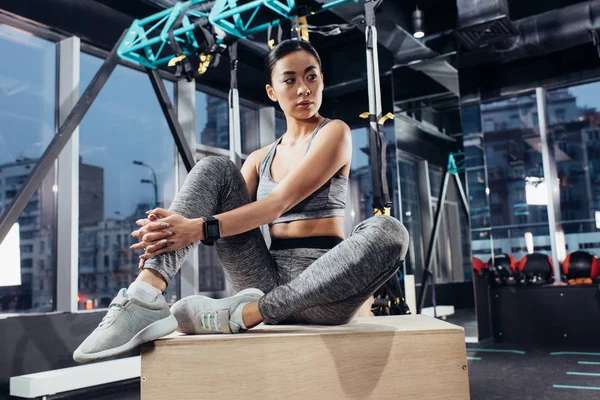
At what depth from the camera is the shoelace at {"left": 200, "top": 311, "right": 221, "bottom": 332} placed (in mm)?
1294

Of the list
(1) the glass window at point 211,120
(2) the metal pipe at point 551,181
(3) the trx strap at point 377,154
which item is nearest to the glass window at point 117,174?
(1) the glass window at point 211,120

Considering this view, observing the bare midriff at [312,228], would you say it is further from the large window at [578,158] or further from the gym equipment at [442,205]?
the large window at [578,158]

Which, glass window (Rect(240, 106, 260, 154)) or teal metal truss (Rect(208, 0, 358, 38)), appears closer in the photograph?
teal metal truss (Rect(208, 0, 358, 38))

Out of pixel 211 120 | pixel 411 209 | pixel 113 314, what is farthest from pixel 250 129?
pixel 113 314

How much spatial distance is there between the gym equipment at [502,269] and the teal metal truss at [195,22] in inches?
121

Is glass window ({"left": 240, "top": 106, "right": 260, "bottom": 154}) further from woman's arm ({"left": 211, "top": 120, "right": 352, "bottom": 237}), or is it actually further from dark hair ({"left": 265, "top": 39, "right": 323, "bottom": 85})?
woman's arm ({"left": 211, "top": 120, "right": 352, "bottom": 237})

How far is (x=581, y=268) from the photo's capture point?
484cm

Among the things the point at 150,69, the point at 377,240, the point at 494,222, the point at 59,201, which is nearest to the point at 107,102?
the point at 150,69

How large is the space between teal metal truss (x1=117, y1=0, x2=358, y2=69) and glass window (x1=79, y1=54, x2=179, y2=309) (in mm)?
607

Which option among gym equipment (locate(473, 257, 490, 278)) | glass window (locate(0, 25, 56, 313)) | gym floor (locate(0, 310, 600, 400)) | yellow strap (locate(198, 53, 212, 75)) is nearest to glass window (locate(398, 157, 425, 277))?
gym equipment (locate(473, 257, 490, 278))

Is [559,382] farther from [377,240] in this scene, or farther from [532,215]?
[532,215]

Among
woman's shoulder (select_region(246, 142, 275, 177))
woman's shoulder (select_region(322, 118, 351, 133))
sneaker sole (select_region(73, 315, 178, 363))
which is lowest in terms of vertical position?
sneaker sole (select_region(73, 315, 178, 363))

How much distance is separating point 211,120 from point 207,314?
14.8 feet

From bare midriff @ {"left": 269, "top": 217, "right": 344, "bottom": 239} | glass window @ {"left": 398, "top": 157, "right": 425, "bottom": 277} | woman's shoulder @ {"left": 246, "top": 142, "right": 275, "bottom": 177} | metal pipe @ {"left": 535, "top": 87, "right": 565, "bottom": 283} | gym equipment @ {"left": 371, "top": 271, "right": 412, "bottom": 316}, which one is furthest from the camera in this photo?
metal pipe @ {"left": 535, "top": 87, "right": 565, "bottom": 283}
